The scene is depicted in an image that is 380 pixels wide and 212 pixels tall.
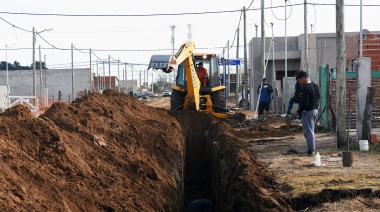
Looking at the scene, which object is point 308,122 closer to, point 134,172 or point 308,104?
point 308,104

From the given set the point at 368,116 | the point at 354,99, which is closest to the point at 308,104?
the point at 368,116

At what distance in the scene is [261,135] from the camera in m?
18.1

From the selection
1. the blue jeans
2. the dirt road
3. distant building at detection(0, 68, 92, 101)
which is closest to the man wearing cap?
the blue jeans

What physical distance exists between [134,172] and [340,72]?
6.22 m

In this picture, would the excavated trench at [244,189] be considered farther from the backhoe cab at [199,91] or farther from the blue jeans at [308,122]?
the backhoe cab at [199,91]

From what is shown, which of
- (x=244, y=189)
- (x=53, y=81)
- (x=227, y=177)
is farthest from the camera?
(x=53, y=81)

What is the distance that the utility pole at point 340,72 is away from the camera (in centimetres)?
1352

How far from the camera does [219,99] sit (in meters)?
23.8

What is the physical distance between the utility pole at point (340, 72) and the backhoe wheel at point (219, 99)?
10.1 meters

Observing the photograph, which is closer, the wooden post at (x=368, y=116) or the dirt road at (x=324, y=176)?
the dirt road at (x=324, y=176)

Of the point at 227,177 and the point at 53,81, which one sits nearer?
the point at 227,177

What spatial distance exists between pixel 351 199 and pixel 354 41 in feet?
58.0

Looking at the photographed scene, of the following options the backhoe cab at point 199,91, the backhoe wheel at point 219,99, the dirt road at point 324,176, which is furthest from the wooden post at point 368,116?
the backhoe wheel at point 219,99

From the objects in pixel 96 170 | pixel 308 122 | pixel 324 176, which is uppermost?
pixel 308 122
